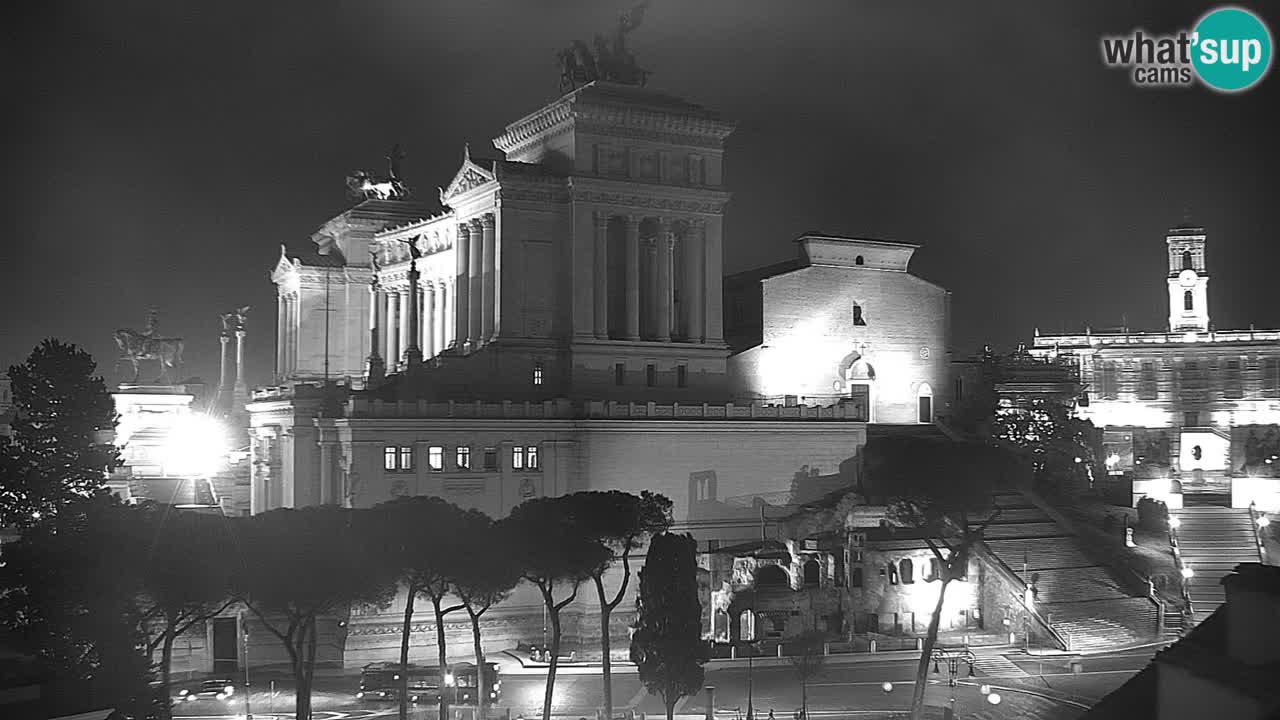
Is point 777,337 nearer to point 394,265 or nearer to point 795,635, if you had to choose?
point 795,635

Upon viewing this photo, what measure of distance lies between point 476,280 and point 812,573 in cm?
2748

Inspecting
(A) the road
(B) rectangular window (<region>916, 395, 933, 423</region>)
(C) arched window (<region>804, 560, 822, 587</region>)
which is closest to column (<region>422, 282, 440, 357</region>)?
(B) rectangular window (<region>916, 395, 933, 423</region>)

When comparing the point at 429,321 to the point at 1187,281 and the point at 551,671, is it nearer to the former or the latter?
the point at 551,671

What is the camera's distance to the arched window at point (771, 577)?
6575 centimetres

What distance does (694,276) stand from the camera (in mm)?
78938

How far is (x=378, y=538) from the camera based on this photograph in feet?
169

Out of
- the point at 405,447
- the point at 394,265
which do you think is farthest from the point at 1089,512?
the point at 394,265

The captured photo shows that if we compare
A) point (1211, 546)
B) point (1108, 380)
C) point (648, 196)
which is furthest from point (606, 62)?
point (1108, 380)

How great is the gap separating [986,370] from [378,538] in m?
53.9

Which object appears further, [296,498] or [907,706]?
[296,498]

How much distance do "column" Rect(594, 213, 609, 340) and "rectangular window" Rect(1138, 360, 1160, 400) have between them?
69.7 meters

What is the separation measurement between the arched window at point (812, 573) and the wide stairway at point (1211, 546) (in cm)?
1957

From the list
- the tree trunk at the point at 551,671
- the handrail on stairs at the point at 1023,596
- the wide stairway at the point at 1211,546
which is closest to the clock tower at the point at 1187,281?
the wide stairway at the point at 1211,546

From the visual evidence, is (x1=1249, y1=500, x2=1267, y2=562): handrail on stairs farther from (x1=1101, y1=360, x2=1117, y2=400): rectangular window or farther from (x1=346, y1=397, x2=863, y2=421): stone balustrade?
(x1=1101, y1=360, x2=1117, y2=400): rectangular window
